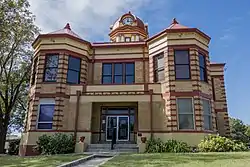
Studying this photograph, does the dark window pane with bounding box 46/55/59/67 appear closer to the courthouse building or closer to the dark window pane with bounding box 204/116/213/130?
the courthouse building

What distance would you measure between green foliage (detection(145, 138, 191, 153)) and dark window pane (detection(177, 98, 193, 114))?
7.70 feet

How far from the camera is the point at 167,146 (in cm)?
1675

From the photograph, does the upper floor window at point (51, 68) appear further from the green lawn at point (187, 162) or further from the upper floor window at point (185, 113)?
the green lawn at point (187, 162)

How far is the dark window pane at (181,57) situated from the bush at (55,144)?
32.7 ft

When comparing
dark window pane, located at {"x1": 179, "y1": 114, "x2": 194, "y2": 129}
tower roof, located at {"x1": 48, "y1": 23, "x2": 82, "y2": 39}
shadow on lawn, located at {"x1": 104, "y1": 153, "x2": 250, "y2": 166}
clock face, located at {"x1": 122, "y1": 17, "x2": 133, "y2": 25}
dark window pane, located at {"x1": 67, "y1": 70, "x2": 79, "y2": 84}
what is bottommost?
shadow on lawn, located at {"x1": 104, "y1": 153, "x2": 250, "y2": 166}

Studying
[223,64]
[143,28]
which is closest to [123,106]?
[223,64]

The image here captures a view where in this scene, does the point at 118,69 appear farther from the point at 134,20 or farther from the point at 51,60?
the point at 134,20

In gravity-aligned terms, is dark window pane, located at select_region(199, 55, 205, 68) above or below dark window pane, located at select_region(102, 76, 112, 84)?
above

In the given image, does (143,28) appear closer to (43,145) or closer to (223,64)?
(223,64)

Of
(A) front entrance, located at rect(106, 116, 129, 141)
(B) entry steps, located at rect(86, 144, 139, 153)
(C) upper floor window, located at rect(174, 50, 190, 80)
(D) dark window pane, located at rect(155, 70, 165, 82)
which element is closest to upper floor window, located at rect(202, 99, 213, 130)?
(C) upper floor window, located at rect(174, 50, 190, 80)

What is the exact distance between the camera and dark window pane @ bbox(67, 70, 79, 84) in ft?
67.6

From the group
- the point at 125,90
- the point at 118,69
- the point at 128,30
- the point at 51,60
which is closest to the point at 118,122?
the point at 125,90

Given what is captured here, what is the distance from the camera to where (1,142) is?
23359mm

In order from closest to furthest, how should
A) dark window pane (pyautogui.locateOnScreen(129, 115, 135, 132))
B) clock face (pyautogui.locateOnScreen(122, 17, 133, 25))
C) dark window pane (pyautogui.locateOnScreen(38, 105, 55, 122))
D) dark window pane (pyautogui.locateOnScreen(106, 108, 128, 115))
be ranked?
dark window pane (pyautogui.locateOnScreen(38, 105, 55, 122))
dark window pane (pyautogui.locateOnScreen(129, 115, 135, 132))
dark window pane (pyautogui.locateOnScreen(106, 108, 128, 115))
clock face (pyautogui.locateOnScreen(122, 17, 133, 25))
